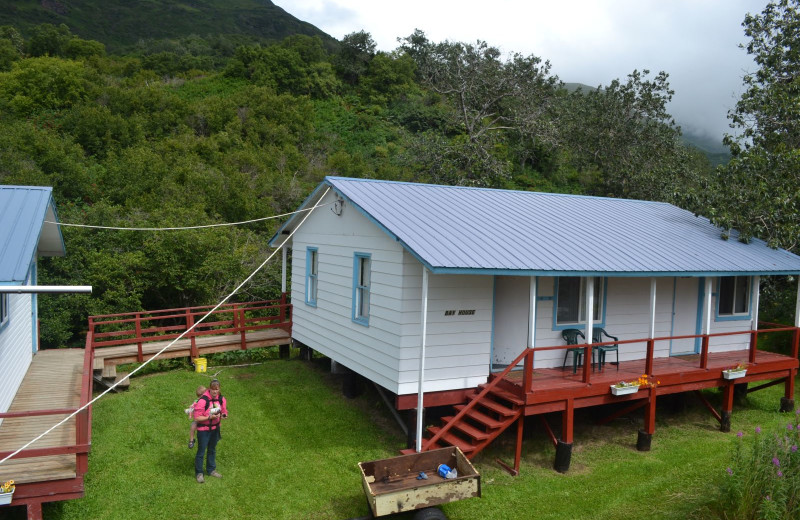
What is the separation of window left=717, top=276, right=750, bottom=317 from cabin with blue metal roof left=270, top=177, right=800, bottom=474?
0.05m

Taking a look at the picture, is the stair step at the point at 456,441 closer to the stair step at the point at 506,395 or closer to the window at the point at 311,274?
the stair step at the point at 506,395

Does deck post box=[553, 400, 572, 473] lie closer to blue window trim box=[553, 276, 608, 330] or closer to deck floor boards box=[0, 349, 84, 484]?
blue window trim box=[553, 276, 608, 330]

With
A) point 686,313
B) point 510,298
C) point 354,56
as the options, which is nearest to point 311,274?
A: point 510,298

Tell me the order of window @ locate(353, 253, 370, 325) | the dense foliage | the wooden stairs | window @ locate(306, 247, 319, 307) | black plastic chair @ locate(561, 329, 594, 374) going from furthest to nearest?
the dense foliage → window @ locate(306, 247, 319, 307) → black plastic chair @ locate(561, 329, 594, 374) → window @ locate(353, 253, 370, 325) → the wooden stairs

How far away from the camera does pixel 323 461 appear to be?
10031 millimetres

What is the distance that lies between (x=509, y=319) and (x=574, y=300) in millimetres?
1742

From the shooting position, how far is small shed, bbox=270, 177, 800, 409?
1017 cm

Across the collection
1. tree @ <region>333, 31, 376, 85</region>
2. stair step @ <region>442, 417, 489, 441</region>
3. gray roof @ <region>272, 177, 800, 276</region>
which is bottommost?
stair step @ <region>442, 417, 489, 441</region>

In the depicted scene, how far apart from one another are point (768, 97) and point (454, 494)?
17075mm

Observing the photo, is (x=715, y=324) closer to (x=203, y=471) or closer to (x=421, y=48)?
(x=203, y=471)

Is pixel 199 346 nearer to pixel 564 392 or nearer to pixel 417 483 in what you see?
pixel 417 483

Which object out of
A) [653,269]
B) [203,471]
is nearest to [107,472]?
[203,471]

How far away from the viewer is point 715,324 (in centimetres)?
1405

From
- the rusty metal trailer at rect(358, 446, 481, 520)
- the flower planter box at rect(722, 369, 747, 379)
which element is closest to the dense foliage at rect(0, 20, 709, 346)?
the flower planter box at rect(722, 369, 747, 379)
